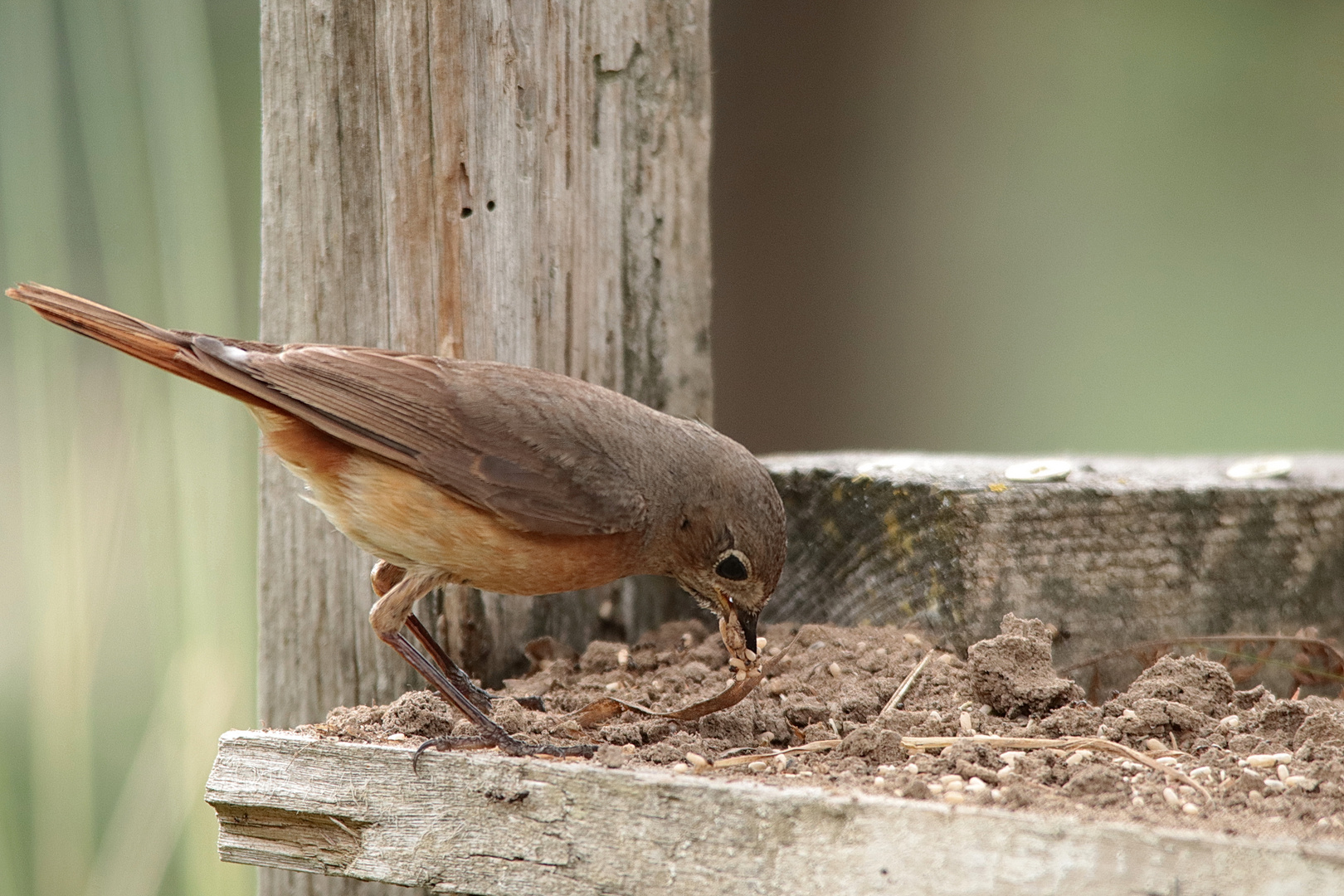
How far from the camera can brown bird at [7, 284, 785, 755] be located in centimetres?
263

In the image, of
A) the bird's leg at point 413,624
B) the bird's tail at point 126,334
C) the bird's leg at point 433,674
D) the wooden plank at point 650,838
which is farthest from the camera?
the bird's leg at point 413,624

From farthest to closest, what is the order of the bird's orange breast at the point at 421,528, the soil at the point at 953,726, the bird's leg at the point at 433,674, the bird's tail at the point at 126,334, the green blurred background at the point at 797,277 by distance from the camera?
the green blurred background at the point at 797,277
the bird's orange breast at the point at 421,528
the bird's tail at the point at 126,334
the bird's leg at the point at 433,674
the soil at the point at 953,726

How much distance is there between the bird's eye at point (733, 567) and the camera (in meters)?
2.90

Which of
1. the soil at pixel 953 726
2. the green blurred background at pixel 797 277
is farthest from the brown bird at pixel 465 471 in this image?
the green blurred background at pixel 797 277

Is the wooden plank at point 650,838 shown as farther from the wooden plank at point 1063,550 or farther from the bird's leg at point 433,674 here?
the wooden plank at point 1063,550

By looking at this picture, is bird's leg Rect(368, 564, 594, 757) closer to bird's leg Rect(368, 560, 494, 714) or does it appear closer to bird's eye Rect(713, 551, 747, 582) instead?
bird's leg Rect(368, 560, 494, 714)

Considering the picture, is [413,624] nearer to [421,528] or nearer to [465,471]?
[421,528]

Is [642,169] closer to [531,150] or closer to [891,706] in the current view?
[531,150]

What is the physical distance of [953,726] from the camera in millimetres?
2393

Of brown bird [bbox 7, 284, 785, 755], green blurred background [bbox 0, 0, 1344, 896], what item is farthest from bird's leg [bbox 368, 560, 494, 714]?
green blurred background [bbox 0, 0, 1344, 896]

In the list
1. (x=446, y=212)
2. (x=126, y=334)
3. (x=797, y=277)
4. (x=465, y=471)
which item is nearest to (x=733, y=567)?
(x=465, y=471)

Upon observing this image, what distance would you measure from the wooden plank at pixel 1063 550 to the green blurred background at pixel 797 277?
1583 mm

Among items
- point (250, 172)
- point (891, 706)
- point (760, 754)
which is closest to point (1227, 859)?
point (760, 754)

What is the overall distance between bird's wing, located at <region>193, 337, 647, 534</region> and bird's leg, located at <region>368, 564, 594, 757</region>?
260 mm
